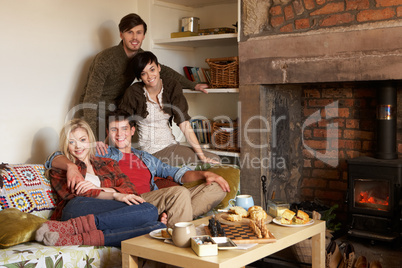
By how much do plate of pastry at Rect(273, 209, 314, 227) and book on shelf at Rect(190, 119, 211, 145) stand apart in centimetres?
183

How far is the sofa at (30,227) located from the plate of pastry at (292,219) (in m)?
0.82

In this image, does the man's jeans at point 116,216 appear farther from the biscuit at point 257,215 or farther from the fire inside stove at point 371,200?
the fire inside stove at point 371,200

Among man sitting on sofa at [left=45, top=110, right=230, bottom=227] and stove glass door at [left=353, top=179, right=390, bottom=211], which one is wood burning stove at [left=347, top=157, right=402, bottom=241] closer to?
stove glass door at [left=353, top=179, right=390, bottom=211]

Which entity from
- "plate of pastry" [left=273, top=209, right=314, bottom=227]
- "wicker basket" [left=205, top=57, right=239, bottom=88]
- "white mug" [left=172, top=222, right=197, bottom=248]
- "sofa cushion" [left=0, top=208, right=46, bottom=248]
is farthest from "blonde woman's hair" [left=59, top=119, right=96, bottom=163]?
"wicker basket" [left=205, top=57, right=239, bottom=88]

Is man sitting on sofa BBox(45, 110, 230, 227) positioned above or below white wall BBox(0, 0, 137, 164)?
below

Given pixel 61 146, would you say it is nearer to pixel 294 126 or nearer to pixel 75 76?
pixel 75 76

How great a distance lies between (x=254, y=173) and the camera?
12.1 ft

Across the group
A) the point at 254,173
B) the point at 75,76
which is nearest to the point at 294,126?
the point at 254,173

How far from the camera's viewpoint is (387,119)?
3.41 meters

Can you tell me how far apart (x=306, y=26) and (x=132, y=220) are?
1780 mm

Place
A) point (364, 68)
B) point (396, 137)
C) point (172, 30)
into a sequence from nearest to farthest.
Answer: point (364, 68) < point (396, 137) < point (172, 30)

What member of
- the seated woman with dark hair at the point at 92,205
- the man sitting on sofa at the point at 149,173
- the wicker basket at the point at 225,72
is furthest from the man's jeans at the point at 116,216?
the wicker basket at the point at 225,72

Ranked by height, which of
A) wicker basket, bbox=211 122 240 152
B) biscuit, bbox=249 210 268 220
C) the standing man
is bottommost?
biscuit, bbox=249 210 268 220

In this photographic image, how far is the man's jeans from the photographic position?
2.50 metres
